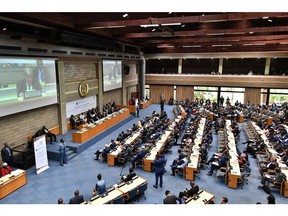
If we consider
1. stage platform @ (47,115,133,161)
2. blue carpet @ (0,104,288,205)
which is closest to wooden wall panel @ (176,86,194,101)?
stage platform @ (47,115,133,161)

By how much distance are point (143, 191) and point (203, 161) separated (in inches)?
164

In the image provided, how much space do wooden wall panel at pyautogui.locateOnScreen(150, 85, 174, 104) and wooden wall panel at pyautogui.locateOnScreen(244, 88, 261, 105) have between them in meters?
8.96

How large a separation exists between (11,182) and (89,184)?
9.86 feet

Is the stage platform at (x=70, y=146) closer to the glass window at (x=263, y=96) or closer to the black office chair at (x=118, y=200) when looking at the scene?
the black office chair at (x=118, y=200)

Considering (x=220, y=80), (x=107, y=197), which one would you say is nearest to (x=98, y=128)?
(x=107, y=197)

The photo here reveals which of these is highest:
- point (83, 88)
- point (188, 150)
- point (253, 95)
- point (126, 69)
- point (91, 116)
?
point (126, 69)

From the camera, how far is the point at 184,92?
29469 millimetres

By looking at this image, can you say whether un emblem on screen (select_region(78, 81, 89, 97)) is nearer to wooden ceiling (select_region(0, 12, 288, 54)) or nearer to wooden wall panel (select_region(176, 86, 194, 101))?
wooden ceiling (select_region(0, 12, 288, 54))

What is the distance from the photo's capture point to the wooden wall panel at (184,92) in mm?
29125

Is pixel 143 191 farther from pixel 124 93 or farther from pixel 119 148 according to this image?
pixel 124 93

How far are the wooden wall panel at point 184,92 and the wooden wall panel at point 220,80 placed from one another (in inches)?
27.1

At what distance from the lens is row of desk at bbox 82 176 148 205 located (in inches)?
285

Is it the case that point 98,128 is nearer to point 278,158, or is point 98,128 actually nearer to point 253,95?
point 278,158
